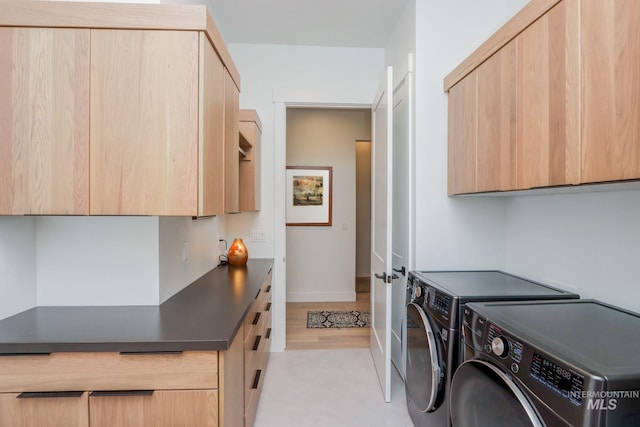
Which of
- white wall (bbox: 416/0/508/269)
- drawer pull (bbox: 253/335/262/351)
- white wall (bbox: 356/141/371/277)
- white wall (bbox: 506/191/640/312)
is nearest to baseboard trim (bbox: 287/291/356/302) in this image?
white wall (bbox: 356/141/371/277)

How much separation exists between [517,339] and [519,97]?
3.46 feet

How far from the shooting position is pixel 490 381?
3.41ft

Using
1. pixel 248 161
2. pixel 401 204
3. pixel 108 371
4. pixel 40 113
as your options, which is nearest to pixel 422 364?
pixel 401 204

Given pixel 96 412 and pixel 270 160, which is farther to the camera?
pixel 270 160

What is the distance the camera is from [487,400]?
1050 mm

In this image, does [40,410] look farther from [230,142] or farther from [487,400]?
[487,400]

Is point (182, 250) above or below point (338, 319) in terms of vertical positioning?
above

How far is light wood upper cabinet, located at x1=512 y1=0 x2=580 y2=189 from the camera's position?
1098 mm

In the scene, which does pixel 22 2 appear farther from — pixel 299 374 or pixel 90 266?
pixel 299 374

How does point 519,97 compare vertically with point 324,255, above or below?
above

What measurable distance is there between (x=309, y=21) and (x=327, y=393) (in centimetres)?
293

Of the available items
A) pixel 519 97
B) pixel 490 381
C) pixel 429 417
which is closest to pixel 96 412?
pixel 490 381

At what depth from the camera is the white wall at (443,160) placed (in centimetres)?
212

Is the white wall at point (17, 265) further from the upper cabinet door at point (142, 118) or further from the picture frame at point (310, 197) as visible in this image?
the picture frame at point (310, 197)
